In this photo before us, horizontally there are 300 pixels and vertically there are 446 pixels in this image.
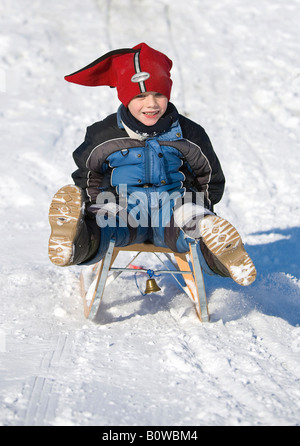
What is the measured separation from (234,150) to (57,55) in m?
2.52

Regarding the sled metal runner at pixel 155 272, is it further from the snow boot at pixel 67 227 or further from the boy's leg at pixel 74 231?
the snow boot at pixel 67 227

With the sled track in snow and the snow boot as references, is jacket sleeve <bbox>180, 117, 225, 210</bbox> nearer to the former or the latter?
the snow boot

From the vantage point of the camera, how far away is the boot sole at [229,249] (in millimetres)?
2080

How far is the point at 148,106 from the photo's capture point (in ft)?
8.25

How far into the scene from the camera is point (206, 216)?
220 cm

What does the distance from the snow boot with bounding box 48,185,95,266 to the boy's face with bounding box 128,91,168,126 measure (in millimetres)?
583

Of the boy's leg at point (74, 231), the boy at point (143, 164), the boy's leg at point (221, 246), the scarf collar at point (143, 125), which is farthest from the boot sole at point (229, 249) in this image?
the scarf collar at point (143, 125)

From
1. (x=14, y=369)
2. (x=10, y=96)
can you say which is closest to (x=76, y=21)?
(x=10, y=96)

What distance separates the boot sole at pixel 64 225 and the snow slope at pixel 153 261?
0.37 m

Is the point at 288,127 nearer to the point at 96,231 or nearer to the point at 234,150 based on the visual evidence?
the point at 234,150

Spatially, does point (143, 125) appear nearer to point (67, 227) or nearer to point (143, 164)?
point (143, 164)

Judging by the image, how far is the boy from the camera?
242cm

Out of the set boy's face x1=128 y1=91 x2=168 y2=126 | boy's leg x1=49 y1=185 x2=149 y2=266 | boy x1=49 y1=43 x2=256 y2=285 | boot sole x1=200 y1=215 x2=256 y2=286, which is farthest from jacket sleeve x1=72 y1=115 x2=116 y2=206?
boot sole x1=200 y1=215 x2=256 y2=286

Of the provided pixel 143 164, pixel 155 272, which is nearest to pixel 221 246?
pixel 155 272
